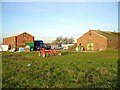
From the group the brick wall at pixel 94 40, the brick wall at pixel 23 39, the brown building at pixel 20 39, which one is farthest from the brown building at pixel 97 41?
the brown building at pixel 20 39

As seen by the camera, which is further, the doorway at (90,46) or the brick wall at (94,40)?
the doorway at (90,46)

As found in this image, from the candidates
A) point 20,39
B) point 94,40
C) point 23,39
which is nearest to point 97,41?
point 94,40

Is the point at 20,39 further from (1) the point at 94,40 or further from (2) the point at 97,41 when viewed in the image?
(2) the point at 97,41

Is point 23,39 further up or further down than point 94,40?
further up

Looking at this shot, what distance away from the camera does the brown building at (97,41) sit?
175 ft

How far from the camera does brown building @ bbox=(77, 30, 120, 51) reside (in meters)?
53.2

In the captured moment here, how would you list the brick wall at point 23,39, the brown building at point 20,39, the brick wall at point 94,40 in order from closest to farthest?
the brick wall at point 94,40 → the brown building at point 20,39 → the brick wall at point 23,39

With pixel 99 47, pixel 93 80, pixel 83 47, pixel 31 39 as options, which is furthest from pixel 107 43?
pixel 93 80

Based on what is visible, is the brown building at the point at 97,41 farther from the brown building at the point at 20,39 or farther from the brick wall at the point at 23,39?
the brown building at the point at 20,39

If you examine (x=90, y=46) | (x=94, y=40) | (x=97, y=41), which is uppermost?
(x=94, y=40)

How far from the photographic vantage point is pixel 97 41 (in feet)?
180

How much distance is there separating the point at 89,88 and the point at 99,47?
155ft

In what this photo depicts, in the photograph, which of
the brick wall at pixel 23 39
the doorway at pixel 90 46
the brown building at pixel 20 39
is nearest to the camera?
the doorway at pixel 90 46

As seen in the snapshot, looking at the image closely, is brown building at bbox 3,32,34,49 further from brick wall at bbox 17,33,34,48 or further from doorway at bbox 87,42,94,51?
doorway at bbox 87,42,94,51
